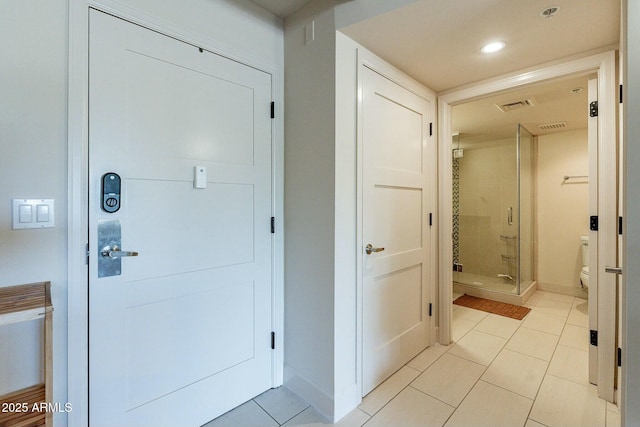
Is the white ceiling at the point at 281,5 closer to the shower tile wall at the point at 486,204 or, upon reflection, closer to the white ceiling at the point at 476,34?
the white ceiling at the point at 476,34

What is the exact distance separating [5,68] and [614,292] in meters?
3.21

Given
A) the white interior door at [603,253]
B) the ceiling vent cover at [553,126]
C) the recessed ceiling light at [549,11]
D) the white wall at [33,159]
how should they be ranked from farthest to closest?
the ceiling vent cover at [553,126]
the white interior door at [603,253]
the recessed ceiling light at [549,11]
the white wall at [33,159]

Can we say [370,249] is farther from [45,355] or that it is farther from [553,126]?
[553,126]

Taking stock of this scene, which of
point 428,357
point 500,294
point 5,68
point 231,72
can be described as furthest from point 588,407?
point 5,68

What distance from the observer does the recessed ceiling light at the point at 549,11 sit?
1410mm

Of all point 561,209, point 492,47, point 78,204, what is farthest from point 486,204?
point 78,204

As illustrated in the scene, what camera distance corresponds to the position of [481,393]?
1879mm

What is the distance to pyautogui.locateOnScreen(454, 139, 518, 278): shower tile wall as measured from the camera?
12.5ft

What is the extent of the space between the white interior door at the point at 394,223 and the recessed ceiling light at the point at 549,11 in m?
0.85

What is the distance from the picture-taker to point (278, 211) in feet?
6.43

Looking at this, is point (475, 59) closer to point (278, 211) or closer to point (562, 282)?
point (278, 211)

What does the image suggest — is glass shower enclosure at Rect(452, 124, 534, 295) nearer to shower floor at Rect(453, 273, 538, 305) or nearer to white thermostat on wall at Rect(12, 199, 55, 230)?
shower floor at Rect(453, 273, 538, 305)

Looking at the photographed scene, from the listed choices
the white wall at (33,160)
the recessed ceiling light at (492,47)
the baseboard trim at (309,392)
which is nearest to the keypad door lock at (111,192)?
the white wall at (33,160)

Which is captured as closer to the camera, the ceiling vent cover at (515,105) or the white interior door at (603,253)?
the white interior door at (603,253)
